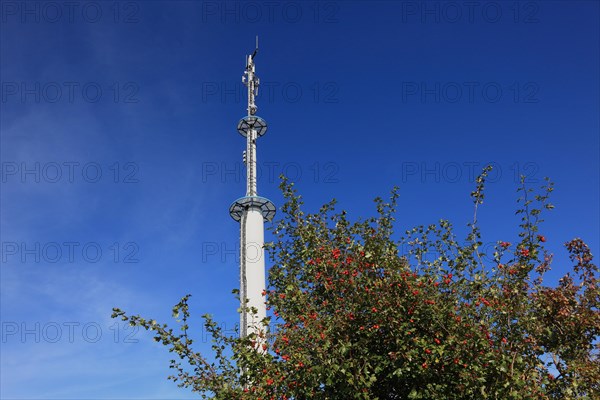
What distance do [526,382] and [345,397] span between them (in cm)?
298

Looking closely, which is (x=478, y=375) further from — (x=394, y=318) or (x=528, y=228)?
(x=528, y=228)

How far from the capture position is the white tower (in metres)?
37.8

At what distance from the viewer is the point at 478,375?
24.0 feet

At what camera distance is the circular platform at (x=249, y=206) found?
130 feet

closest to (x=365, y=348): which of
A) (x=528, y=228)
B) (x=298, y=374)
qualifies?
(x=298, y=374)

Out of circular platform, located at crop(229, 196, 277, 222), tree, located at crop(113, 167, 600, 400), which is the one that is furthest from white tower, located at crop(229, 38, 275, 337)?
tree, located at crop(113, 167, 600, 400)

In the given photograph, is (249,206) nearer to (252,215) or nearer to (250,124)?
(252,215)

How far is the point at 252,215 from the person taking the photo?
130 ft

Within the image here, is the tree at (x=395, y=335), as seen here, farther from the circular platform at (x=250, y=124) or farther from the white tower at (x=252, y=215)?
the circular platform at (x=250, y=124)

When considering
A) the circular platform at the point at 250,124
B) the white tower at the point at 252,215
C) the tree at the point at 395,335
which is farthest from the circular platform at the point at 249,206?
the tree at the point at 395,335

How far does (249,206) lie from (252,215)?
2.71 feet

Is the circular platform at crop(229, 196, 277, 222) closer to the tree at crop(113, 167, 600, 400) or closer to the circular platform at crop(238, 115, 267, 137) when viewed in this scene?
the circular platform at crop(238, 115, 267, 137)

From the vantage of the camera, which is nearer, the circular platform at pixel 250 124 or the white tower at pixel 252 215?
the white tower at pixel 252 215

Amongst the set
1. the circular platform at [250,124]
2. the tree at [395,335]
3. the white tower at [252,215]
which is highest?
the circular platform at [250,124]
